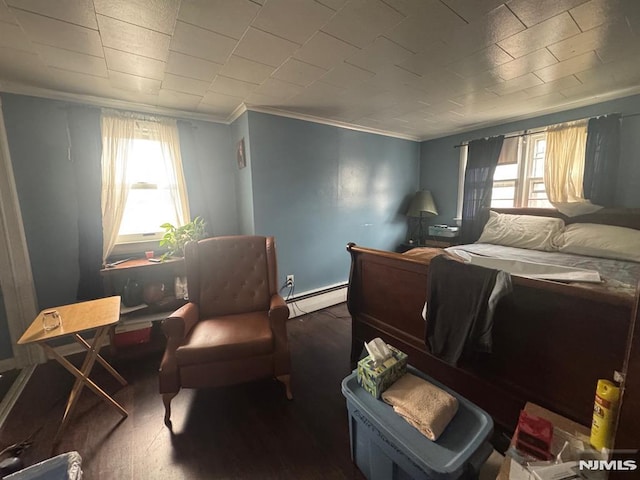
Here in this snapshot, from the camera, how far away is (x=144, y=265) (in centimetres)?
240

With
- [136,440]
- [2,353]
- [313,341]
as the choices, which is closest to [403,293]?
[313,341]

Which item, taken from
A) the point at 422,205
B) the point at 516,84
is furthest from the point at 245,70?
the point at 422,205

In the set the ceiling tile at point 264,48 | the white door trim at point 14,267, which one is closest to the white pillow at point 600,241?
the ceiling tile at point 264,48

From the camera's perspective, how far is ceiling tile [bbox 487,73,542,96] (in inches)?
84.8

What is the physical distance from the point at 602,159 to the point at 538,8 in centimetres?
220

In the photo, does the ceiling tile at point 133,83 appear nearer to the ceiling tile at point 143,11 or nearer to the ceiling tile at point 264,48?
the ceiling tile at point 143,11

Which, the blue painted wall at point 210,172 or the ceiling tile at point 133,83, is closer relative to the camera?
the ceiling tile at point 133,83

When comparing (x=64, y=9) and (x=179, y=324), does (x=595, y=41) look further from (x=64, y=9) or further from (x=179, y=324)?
(x=179, y=324)

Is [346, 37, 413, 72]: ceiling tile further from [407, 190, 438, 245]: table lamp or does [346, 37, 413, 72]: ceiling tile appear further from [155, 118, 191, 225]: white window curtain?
[407, 190, 438, 245]: table lamp

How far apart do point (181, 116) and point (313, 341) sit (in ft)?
9.20

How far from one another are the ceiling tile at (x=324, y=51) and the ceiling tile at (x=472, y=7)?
59 centimetres

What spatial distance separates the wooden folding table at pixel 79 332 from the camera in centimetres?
143

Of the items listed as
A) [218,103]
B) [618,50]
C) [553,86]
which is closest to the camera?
[618,50]

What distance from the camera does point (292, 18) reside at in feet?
4.52
